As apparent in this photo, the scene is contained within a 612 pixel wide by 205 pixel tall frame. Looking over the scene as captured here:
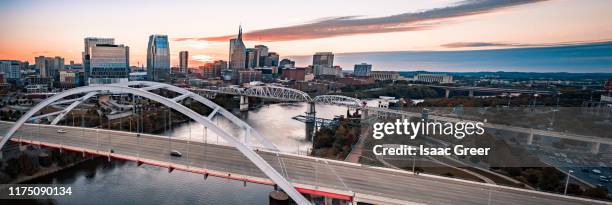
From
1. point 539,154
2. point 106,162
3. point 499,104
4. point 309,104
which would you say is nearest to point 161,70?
point 309,104

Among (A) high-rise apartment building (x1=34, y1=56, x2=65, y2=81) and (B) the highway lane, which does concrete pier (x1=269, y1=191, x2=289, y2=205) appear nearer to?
(B) the highway lane

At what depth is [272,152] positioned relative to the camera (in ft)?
31.3

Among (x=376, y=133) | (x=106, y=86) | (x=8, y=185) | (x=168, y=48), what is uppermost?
(x=168, y=48)

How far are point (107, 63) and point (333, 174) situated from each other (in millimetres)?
47016

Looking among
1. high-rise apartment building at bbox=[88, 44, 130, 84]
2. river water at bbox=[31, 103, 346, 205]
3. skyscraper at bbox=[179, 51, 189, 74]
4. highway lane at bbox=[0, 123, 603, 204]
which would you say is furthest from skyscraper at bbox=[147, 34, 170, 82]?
highway lane at bbox=[0, 123, 603, 204]

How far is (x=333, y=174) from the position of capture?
27.0ft

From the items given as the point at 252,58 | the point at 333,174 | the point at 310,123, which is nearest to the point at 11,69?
the point at 310,123

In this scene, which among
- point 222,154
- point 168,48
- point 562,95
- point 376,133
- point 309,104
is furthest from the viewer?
point 168,48

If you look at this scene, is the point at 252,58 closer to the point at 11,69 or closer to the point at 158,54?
the point at 158,54

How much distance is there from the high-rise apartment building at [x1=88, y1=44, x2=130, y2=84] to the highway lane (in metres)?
37.9

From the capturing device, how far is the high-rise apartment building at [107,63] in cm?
4366

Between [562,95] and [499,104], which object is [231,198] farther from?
[562,95]

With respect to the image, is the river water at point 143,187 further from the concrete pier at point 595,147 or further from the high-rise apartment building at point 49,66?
the high-rise apartment building at point 49,66

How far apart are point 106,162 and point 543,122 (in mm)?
21621
